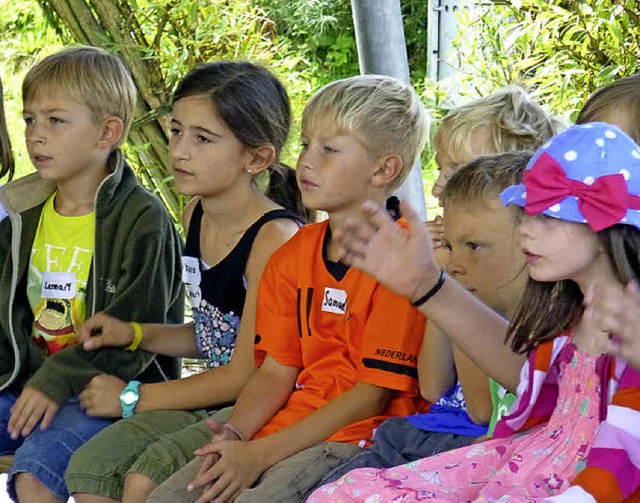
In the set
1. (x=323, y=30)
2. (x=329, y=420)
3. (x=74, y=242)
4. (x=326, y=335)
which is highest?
(x=74, y=242)

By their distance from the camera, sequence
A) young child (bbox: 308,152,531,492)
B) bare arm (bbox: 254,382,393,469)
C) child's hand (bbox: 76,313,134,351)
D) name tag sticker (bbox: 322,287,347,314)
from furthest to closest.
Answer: child's hand (bbox: 76,313,134,351)
name tag sticker (bbox: 322,287,347,314)
bare arm (bbox: 254,382,393,469)
young child (bbox: 308,152,531,492)

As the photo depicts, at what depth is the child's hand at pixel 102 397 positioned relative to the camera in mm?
2875

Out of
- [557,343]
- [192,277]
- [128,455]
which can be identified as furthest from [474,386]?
[192,277]

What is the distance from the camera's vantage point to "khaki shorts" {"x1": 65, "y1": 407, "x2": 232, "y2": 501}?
2590 millimetres

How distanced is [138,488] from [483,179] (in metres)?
1.03

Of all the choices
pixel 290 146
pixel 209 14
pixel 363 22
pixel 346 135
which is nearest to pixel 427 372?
pixel 346 135

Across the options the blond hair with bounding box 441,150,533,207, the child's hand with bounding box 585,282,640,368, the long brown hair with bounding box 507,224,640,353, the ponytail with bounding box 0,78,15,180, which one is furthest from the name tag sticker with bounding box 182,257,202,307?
the child's hand with bounding box 585,282,640,368

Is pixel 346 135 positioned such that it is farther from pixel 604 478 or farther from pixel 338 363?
pixel 604 478

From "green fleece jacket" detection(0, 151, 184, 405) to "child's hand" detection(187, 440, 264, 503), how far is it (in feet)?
1.97

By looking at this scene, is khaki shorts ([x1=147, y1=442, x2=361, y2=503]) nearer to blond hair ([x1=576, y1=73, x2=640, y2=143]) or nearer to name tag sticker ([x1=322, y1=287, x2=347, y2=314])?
name tag sticker ([x1=322, y1=287, x2=347, y2=314])

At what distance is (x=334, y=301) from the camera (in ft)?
8.50

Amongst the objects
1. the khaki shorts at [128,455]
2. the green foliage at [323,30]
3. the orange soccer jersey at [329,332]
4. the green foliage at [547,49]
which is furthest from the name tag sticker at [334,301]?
the green foliage at [323,30]

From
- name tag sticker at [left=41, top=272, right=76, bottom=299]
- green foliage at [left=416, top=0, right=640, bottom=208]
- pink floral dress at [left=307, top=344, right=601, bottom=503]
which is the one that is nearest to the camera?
pink floral dress at [left=307, top=344, right=601, bottom=503]

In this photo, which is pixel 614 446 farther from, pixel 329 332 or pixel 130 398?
pixel 130 398
